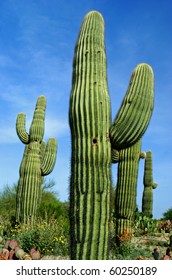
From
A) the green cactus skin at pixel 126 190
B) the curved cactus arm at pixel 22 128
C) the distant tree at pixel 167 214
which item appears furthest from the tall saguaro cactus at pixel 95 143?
the distant tree at pixel 167 214

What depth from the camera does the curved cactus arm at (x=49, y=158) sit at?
12114 mm

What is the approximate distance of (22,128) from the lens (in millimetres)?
12109

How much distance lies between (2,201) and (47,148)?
38.1 ft

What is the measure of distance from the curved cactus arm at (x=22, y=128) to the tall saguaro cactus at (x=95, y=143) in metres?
6.70

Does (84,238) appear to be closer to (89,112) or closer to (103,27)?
(89,112)

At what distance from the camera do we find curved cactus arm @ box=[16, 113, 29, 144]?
39.0 feet

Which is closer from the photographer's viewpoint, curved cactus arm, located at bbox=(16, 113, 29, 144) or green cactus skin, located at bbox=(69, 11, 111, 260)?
green cactus skin, located at bbox=(69, 11, 111, 260)

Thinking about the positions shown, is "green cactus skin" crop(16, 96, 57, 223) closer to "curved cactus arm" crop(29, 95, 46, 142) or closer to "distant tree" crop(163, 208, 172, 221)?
"curved cactus arm" crop(29, 95, 46, 142)

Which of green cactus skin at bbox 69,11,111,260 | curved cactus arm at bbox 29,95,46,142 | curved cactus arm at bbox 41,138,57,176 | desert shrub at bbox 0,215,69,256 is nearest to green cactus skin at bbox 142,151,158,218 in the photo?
curved cactus arm at bbox 41,138,57,176

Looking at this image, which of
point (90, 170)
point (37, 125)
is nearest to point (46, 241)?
point (37, 125)

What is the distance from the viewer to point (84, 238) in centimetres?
495

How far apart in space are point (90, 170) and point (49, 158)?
7.65m

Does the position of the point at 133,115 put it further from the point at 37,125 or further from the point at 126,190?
the point at 37,125
